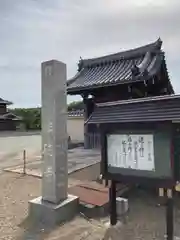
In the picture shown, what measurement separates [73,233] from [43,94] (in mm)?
2612

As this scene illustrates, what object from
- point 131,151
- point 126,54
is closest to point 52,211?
point 131,151

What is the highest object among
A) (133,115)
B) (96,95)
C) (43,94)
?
(96,95)

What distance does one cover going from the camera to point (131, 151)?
12.8 feet

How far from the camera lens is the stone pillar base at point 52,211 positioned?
444cm

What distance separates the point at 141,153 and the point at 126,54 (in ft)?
31.8

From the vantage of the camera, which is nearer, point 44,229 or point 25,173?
point 44,229

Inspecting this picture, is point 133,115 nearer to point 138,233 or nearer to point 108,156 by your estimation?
point 108,156

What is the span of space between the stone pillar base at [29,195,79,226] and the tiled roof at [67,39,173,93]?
6.10 m

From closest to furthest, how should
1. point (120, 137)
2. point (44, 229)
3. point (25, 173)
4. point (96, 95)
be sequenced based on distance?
point (120, 137) < point (44, 229) < point (25, 173) < point (96, 95)

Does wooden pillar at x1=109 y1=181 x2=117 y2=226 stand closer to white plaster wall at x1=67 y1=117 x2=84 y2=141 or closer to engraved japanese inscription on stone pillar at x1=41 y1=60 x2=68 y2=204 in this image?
engraved japanese inscription on stone pillar at x1=41 y1=60 x2=68 y2=204

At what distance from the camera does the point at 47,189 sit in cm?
471

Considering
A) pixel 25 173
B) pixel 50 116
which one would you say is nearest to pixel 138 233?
pixel 50 116

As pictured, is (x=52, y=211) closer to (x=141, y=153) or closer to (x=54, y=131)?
(x=54, y=131)

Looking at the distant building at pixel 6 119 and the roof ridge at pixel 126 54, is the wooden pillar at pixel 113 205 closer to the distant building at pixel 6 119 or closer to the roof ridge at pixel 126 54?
the roof ridge at pixel 126 54
